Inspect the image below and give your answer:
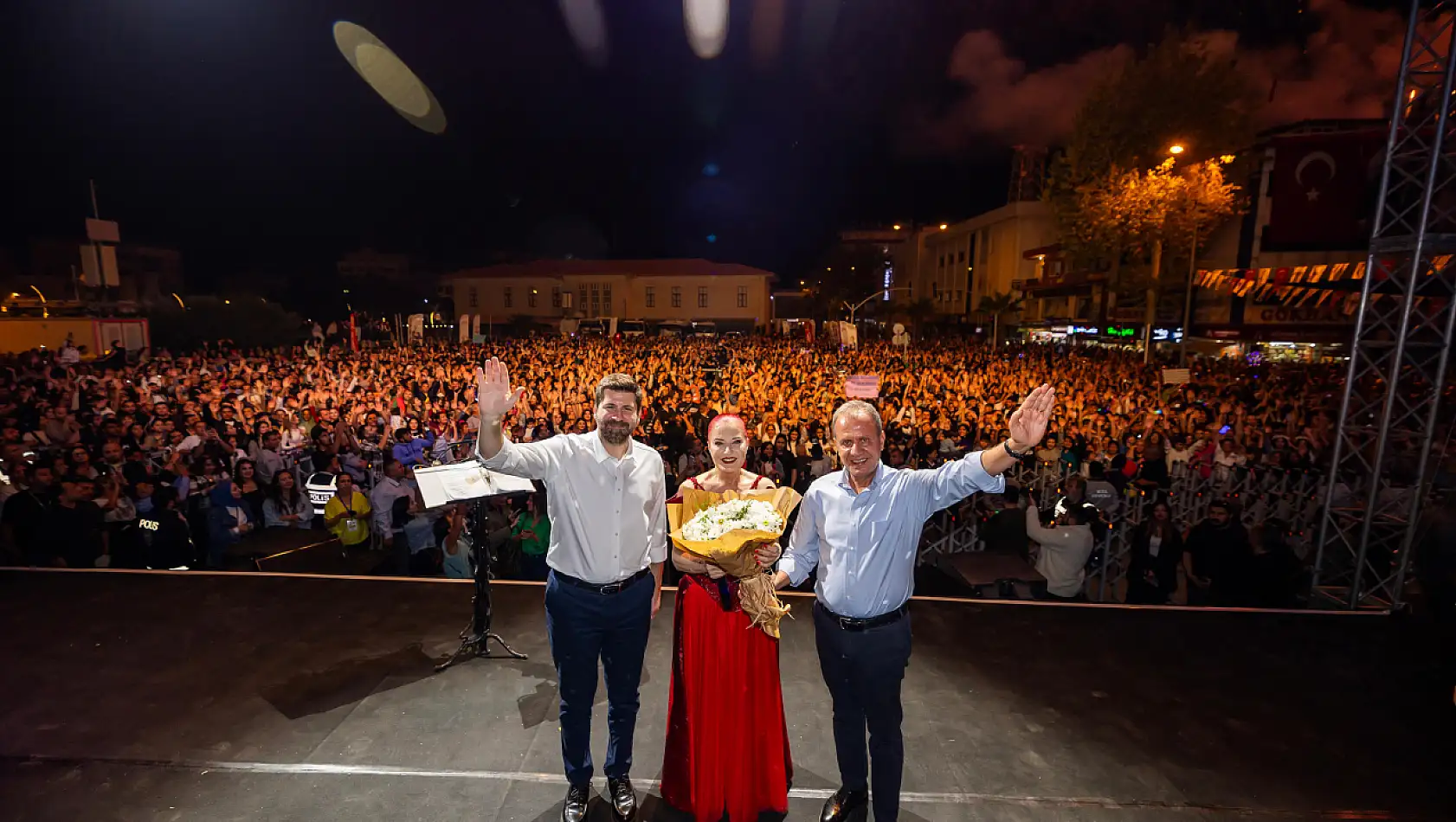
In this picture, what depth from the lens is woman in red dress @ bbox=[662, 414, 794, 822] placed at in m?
2.92

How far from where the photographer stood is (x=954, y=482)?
2.78 meters

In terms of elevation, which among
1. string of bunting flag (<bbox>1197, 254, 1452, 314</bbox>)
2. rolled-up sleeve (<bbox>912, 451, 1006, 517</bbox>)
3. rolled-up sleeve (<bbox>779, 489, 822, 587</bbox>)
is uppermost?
string of bunting flag (<bbox>1197, 254, 1452, 314</bbox>)

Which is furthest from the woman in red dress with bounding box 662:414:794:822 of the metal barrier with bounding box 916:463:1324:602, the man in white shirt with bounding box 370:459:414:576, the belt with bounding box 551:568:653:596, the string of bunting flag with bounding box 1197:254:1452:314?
the string of bunting flag with bounding box 1197:254:1452:314

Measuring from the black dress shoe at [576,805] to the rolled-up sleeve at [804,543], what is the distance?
1376 mm

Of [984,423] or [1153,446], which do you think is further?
[984,423]

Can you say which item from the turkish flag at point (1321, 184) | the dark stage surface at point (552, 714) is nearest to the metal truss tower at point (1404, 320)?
the dark stage surface at point (552, 714)

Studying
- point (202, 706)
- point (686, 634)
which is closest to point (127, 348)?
point (202, 706)

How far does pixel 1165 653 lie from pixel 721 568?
3567 millimetres

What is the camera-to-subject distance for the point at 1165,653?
4520 mm

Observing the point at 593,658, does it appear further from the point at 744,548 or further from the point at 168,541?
the point at 168,541

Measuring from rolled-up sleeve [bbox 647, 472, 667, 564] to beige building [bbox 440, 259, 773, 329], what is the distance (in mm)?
50524

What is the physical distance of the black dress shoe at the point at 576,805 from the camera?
3.01 meters

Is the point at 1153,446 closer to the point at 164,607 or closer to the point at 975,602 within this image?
the point at 975,602

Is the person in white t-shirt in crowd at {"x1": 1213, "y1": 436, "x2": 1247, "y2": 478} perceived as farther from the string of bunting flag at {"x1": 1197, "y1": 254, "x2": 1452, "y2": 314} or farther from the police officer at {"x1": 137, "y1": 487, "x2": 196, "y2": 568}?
the police officer at {"x1": 137, "y1": 487, "x2": 196, "y2": 568}
